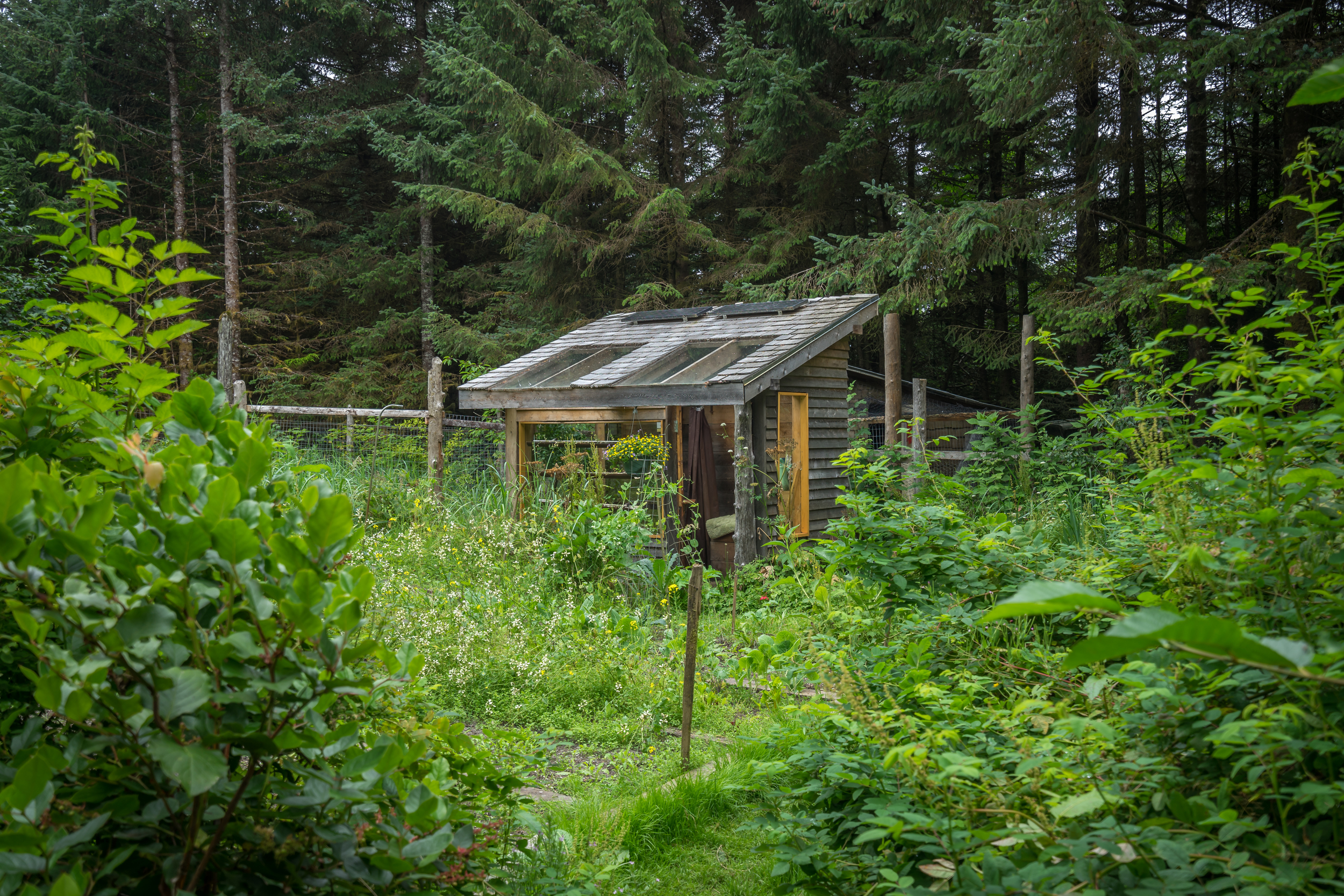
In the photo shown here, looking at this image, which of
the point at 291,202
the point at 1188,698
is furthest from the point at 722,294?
the point at 1188,698

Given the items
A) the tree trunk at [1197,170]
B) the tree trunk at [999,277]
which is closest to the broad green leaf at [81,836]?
the tree trunk at [1197,170]

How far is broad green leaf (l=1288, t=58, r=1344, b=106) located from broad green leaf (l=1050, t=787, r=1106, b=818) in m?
1.02

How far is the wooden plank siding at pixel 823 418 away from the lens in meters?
8.80

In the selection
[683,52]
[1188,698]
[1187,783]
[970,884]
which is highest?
[683,52]

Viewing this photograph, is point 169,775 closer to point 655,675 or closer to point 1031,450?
point 655,675

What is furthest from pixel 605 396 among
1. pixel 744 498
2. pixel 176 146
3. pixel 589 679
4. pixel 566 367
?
pixel 176 146

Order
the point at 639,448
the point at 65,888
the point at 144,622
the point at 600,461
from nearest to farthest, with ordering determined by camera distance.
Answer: the point at 65,888 < the point at 144,622 < the point at 639,448 < the point at 600,461

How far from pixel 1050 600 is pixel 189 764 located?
0.90 metres

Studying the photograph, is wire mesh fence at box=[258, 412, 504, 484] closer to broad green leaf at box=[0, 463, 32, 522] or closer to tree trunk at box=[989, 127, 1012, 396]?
broad green leaf at box=[0, 463, 32, 522]

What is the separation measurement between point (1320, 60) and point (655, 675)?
8.96m

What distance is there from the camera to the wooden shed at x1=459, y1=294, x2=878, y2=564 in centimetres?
757

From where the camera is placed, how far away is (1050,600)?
2.15ft

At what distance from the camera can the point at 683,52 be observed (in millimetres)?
15719

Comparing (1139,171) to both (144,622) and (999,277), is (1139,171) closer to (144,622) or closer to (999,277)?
(999,277)
